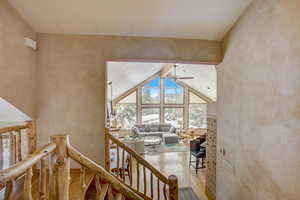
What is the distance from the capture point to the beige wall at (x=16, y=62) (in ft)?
7.55

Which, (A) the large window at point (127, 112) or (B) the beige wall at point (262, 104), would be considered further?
(A) the large window at point (127, 112)

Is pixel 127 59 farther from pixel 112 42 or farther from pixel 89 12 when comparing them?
pixel 89 12

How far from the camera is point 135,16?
2.72 meters

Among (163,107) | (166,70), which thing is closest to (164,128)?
(163,107)

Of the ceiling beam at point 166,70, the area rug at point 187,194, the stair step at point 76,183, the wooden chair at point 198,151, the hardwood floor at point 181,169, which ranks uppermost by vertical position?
the ceiling beam at point 166,70

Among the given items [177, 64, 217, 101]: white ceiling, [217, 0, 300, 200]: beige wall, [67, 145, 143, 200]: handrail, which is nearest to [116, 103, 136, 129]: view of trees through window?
[177, 64, 217, 101]: white ceiling

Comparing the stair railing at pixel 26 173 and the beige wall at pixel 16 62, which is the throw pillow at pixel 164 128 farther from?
the stair railing at pixel 26 173

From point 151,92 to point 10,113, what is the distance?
8055 mm

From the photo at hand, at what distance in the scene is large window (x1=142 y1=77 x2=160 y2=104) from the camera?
10.4m

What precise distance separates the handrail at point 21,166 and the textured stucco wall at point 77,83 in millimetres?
1855

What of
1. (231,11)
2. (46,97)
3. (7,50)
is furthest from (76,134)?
(231,11)

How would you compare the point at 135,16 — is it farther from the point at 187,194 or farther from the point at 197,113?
the point at 197,113

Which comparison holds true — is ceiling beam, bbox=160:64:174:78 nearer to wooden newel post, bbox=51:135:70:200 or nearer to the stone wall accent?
the stone wall accent

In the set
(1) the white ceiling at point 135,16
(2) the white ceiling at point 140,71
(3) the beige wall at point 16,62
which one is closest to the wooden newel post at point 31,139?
(3) the beige wall at point 16,62
